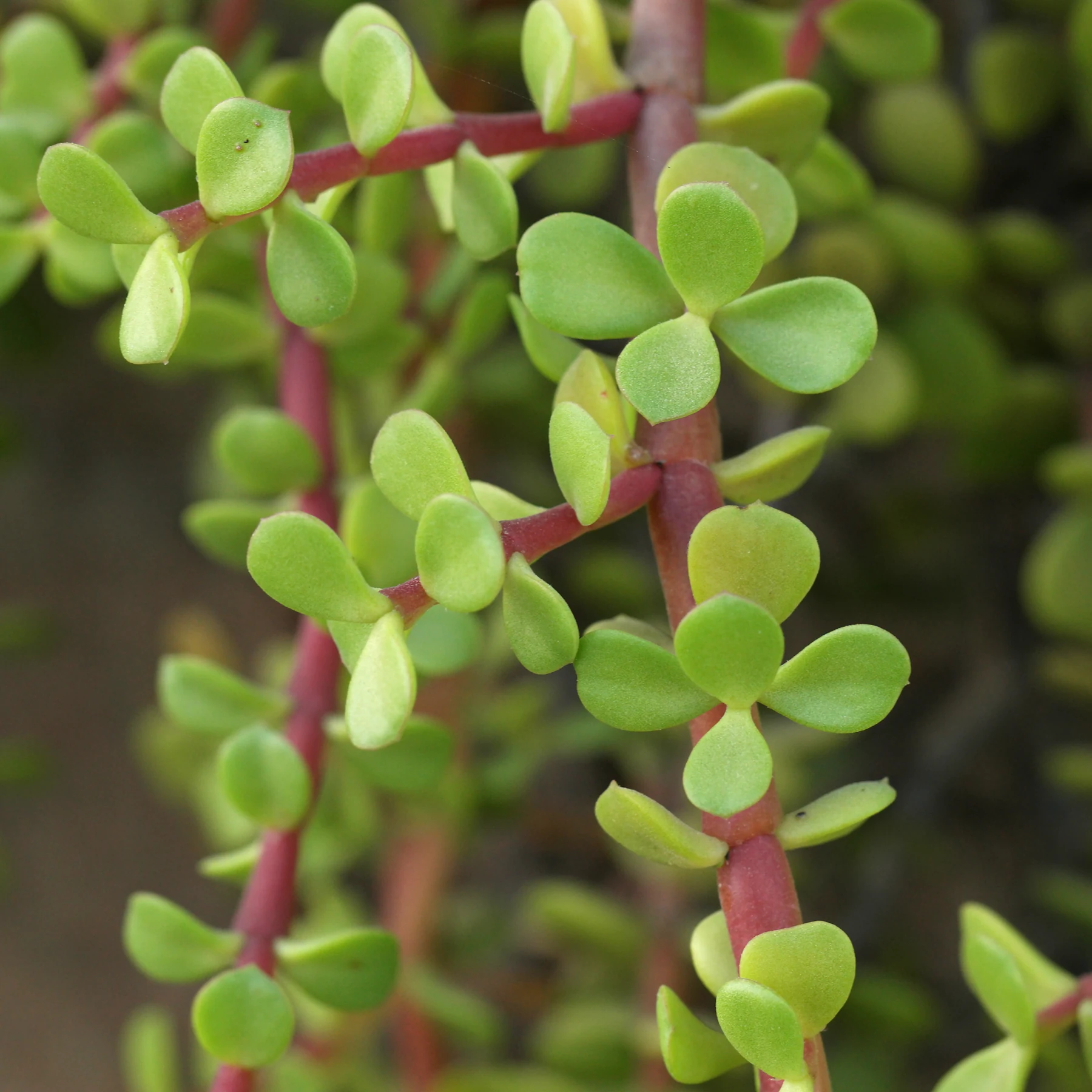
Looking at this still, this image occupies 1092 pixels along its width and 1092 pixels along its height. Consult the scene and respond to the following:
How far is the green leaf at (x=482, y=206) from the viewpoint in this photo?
337 millimetres

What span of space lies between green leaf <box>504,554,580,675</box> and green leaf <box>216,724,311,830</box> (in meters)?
0.14

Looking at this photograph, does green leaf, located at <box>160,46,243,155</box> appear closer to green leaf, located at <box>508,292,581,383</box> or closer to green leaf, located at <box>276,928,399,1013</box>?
green leaf, located at <box>508,292,581,383</box>

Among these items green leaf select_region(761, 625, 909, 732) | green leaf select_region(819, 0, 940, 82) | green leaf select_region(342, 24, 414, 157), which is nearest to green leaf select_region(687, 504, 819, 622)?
green leaf select_region(761, 625, 909, 732)

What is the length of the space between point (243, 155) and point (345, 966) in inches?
9.8

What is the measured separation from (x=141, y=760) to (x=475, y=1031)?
1.68 feet

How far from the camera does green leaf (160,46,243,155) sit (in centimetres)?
31

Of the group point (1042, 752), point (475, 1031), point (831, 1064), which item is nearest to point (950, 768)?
point (1042, 752)

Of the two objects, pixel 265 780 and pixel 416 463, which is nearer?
pixel 416 463

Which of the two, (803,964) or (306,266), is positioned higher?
(306,266)

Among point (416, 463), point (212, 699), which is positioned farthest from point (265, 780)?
point (416, 463)

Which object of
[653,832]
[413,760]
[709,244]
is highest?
[709,244]

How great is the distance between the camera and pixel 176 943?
0.39 m

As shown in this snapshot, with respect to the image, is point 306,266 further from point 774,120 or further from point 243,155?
point 774,120

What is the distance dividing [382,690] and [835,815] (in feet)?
0.40
